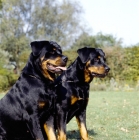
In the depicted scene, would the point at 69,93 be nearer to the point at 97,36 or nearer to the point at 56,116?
the point at 56,116

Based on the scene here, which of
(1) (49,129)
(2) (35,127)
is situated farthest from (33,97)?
(1) (49,129)

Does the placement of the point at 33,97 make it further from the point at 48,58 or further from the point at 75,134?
the point at 75,134

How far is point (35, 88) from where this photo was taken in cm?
492

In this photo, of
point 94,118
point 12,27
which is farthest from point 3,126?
point 12,27

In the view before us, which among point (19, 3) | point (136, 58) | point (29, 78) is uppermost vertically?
point (19, 3)

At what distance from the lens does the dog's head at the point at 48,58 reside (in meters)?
5.00

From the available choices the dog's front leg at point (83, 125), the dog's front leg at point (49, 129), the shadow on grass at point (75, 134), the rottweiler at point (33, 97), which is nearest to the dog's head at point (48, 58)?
the rottweiler at point (33, 97)

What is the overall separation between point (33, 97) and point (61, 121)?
1.14 meters

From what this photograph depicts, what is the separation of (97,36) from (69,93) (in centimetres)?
3531

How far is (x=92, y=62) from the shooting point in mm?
6082

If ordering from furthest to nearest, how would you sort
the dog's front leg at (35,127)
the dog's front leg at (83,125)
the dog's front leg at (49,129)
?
the dog's front leg at (83,125) < the dog's front leg at (49,129) < the dog's front leg at (35,127)

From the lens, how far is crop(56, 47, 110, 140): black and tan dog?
19.1 ft

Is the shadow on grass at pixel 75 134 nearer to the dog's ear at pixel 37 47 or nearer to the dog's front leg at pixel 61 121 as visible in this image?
the dog's front leg at pixel 61 121

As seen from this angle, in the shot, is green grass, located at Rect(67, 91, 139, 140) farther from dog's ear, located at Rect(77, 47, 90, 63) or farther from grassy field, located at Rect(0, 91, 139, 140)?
dog's ear, located at Rect(77, 47, 90, 63)
